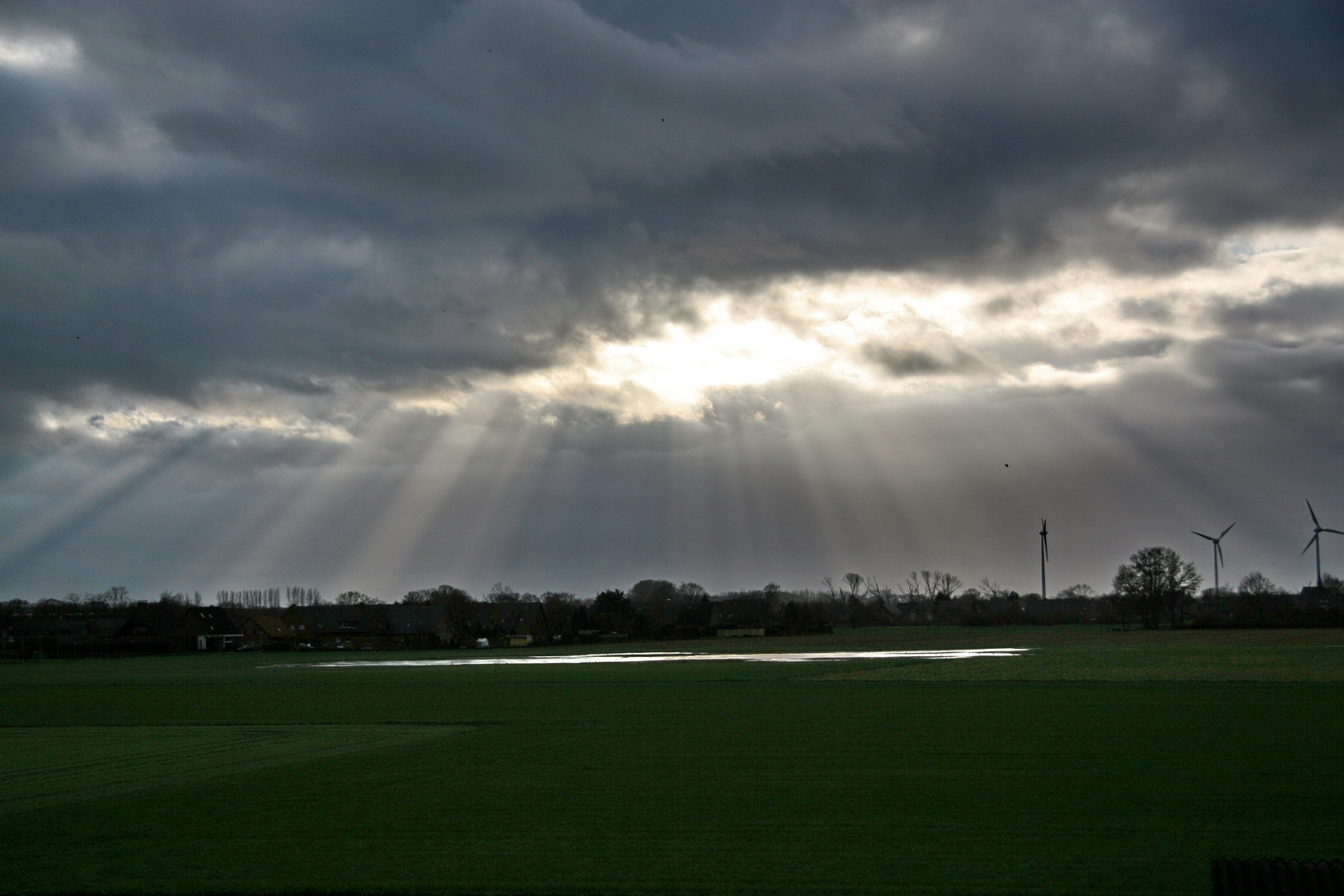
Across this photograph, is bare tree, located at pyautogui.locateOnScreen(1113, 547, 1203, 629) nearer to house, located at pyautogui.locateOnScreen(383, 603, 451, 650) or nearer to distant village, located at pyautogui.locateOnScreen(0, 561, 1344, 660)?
distant village, located at pyautogui.locateOnScreen(0, 561, 1344, 660)

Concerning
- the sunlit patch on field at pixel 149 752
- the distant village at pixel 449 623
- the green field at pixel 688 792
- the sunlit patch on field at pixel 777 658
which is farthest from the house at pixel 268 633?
the sunlit patch on field at pixel 149 752

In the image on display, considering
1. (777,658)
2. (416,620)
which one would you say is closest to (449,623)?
(416,620)

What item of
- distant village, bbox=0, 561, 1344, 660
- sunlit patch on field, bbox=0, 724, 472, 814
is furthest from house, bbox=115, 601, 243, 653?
sunlit patch on field, bbox=0, 724, 472, 814

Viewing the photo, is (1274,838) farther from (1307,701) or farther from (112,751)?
(112,751)

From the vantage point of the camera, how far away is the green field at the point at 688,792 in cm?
1280

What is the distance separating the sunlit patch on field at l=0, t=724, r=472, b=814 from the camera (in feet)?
66.9

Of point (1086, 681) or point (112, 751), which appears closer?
point (112, 751)

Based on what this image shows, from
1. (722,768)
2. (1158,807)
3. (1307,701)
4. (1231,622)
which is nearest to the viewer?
(1158,807)

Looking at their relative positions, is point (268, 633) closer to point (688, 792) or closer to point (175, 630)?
point (175, 630)

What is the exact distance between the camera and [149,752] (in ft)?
83.8

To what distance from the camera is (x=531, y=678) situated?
54656 millimetres

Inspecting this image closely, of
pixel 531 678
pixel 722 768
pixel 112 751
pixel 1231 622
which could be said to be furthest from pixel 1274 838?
pixel 1231 622

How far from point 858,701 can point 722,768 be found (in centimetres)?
1547

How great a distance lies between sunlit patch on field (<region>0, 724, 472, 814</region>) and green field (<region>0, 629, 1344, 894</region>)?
14 cm
